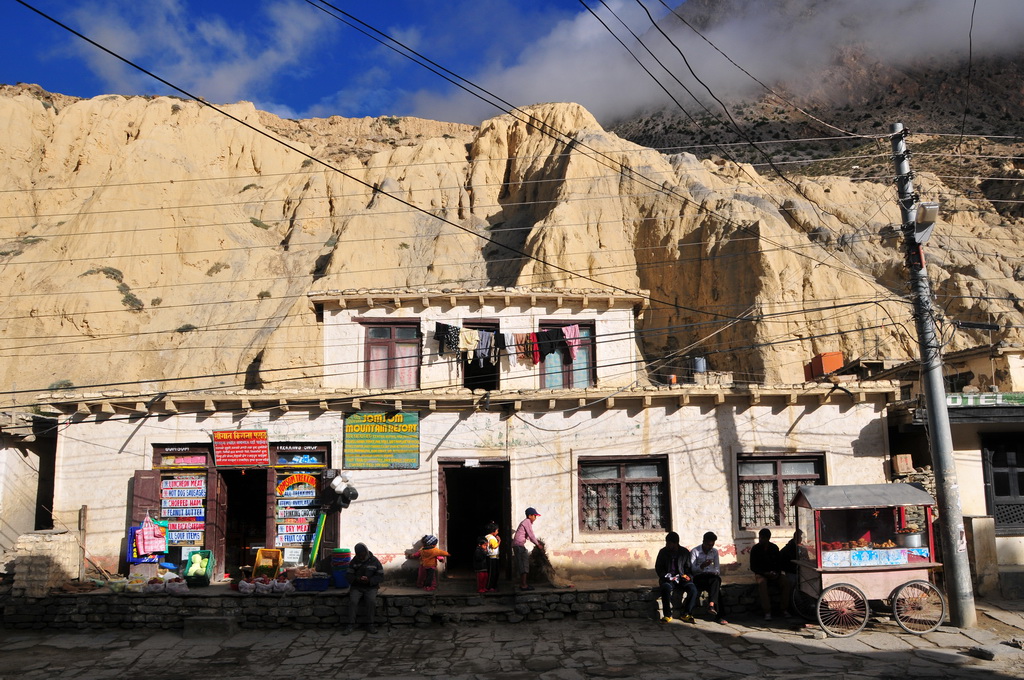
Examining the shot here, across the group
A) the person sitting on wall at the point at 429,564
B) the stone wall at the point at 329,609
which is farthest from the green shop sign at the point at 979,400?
the person sitting on wall at the point at 429,564

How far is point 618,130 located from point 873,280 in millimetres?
57609

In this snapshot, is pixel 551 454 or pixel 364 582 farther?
pixel 551 454

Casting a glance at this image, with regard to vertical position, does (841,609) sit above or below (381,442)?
below

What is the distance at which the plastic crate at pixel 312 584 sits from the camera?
13703 mm

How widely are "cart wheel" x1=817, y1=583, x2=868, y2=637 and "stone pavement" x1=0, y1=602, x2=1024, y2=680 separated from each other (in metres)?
0.24

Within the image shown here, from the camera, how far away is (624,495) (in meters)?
15.5

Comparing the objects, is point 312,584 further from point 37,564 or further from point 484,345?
point 484,345

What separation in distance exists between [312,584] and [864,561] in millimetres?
9640

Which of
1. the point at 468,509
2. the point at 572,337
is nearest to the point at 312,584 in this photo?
the point at 468,509

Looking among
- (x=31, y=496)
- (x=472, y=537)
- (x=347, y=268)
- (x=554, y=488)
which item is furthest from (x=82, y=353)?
(x=554, y=488)

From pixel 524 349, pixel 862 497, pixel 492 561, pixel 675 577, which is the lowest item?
pixel 675 577

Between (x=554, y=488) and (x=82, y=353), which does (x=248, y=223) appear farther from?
(x=554, y=488)

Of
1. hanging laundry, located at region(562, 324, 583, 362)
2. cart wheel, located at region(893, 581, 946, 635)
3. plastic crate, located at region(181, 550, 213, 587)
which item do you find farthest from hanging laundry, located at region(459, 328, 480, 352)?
cart wheel, located at region(893, 581, 946, 635)

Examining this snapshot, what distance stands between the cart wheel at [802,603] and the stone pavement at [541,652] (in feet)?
1.09
